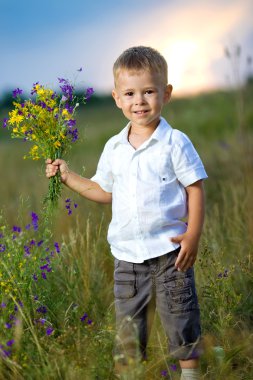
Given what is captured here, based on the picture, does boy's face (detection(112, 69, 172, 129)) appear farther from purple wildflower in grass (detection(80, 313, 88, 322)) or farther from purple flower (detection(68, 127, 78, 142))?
purple wildflower in grass (detection(80, 313, 88, 322))

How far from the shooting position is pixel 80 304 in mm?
3439

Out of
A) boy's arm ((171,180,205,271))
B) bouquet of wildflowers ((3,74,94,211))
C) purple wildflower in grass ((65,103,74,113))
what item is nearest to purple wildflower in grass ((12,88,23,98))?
bouquet of wildflowers ((3,74,94,211))

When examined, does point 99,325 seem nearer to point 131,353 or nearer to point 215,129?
point 131,353

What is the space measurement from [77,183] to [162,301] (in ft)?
2.26

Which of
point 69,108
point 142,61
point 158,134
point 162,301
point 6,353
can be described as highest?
point 142,61

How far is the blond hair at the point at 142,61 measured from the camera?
2766 millimetres

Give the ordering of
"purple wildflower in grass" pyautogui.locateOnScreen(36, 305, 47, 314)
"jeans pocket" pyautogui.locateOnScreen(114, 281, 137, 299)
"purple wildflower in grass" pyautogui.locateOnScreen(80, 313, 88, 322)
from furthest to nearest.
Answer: "purple wildflower in grass" pyautogui.locateOnScreen(80, 313, 88, 322), "purple wildflower in grass" pyautogui.locateOnScreen(36, 305, 47, 314), "jeans pocket" pyautogui.locateOnScreen(114, 281, 137, 299)

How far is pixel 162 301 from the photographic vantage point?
9.27 feet

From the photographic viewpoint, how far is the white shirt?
9.04 ft

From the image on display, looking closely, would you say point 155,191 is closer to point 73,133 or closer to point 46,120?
point 73,133

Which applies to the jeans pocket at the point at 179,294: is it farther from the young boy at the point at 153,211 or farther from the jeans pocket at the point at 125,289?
the jeans pocket at the point at 125,289

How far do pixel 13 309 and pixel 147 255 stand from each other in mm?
665

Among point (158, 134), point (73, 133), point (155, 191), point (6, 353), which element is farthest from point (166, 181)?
point (6, 353)

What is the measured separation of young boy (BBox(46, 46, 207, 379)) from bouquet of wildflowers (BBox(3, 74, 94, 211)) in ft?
0.32
